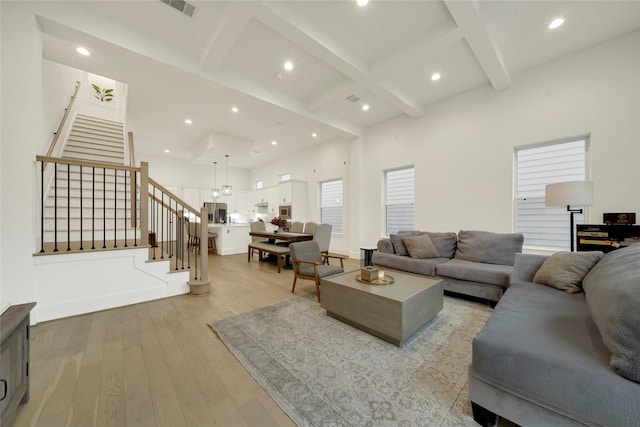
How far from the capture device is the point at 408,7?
2674 mm

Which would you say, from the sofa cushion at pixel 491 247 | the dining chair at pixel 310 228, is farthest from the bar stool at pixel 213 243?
the sofa cushion at pixel 491 247

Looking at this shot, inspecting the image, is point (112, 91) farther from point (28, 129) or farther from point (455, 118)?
point (455, 118)

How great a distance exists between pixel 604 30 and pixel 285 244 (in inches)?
240

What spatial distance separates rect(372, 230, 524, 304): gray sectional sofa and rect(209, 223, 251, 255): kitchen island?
4.57 meters

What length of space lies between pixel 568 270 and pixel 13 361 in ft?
13.5

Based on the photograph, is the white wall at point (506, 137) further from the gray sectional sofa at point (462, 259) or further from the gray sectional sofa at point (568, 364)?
the gray sectional sofa at point (568, 364)

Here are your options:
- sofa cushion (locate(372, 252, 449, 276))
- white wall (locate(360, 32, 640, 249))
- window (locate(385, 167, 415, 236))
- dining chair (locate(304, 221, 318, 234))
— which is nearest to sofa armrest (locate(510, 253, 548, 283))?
sofa cushion (locate(372, 252, 449, 276))

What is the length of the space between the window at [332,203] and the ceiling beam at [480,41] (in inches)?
169

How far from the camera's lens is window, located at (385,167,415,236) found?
5.52 meters

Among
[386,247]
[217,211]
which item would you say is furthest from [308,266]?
[217,211]

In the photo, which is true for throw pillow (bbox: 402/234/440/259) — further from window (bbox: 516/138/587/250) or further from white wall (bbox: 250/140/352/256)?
white wall (bbox: 250/140/352/256)

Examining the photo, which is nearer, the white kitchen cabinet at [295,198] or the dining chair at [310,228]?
the dining chair at [310,228]

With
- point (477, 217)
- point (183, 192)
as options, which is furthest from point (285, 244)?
point (183, 192)

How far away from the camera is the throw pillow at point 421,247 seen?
12.2 feet
